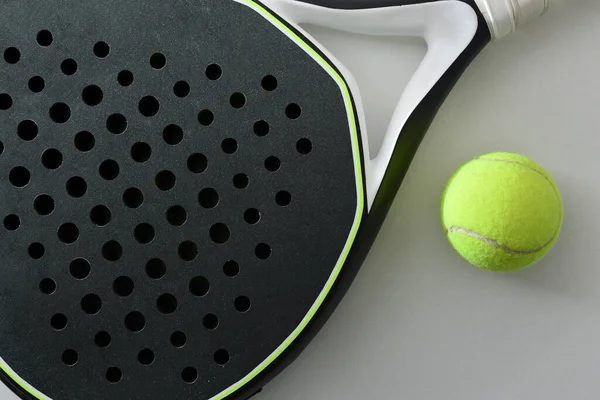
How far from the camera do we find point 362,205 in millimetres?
771

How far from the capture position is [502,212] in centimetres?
75

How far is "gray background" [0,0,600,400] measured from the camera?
0.88 metres

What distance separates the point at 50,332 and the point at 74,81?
0.32 metres

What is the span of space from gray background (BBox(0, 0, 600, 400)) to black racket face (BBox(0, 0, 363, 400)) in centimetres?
14

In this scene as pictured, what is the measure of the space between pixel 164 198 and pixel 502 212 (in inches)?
16.8

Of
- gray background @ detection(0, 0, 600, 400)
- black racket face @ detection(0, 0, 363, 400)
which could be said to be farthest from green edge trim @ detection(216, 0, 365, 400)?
gray background @ detection(0, 0, 600, 400)

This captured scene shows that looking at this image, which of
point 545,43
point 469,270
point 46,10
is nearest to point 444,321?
point 469,270

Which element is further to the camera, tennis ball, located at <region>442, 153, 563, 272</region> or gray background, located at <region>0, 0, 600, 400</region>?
gray background, located at <region>0, 0, 600, 400</region>

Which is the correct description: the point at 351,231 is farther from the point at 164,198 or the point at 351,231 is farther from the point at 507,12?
the point at 507,12

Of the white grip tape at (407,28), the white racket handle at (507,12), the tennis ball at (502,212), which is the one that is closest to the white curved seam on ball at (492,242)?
the tennis ball at (502,212)

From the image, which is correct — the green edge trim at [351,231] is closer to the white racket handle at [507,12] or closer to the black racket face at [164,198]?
the black racket face at [164,198]

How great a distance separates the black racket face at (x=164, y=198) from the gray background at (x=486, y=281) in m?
0.14

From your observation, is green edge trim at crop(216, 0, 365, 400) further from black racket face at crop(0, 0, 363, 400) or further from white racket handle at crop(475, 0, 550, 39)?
white racket handle at crop(475, 0, 550, 39)

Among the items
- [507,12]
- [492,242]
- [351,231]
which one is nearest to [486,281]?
[492,242]
